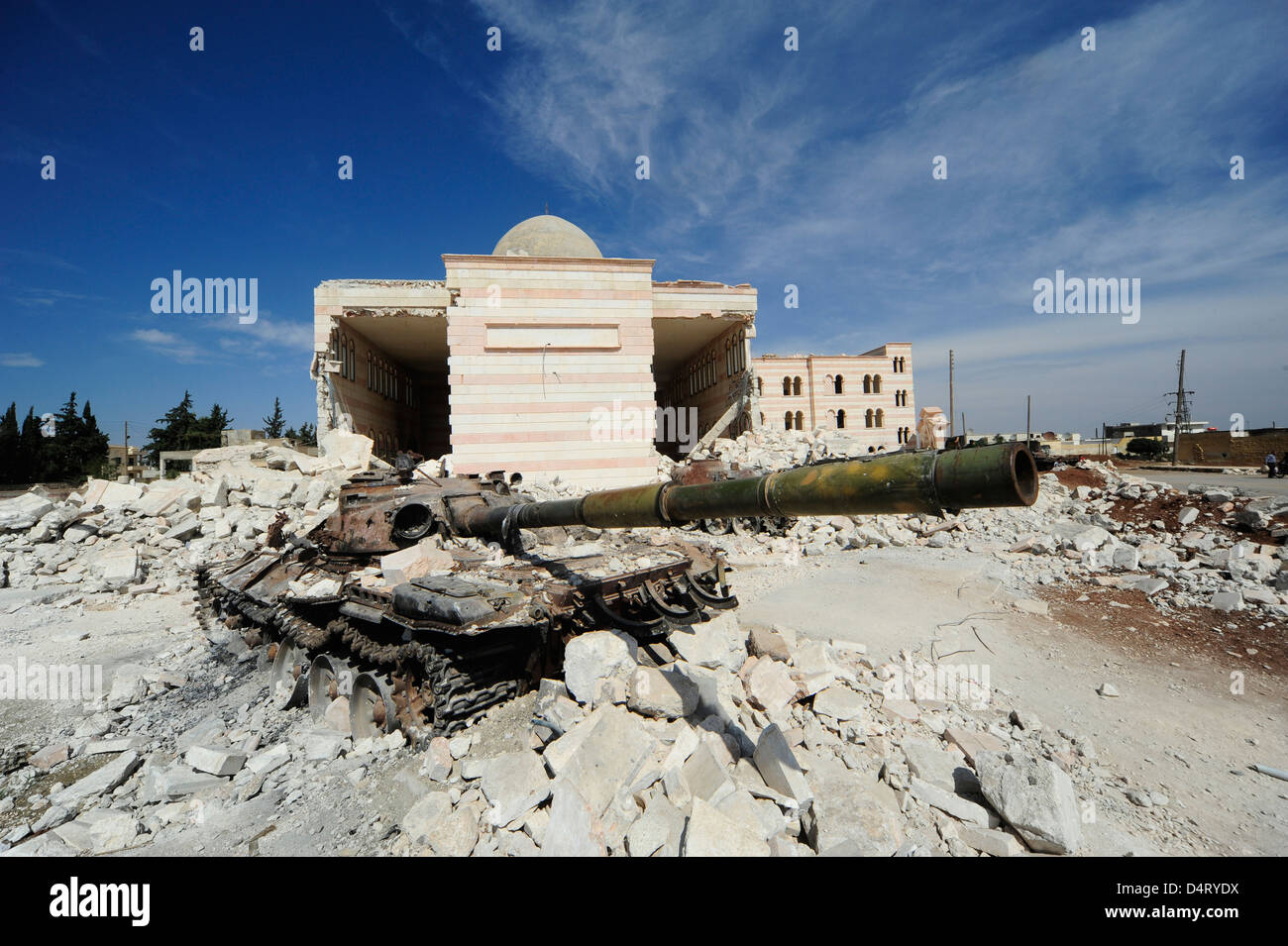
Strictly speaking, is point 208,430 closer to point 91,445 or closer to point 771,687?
point 91,445

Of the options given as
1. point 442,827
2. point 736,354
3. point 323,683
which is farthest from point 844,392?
point 442,827

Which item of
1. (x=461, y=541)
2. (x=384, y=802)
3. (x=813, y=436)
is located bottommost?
(x=384, y=802)

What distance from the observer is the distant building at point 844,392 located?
2980cm

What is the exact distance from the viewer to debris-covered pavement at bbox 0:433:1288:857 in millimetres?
2861

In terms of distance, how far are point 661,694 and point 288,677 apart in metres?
4.17

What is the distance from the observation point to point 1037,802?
2789mm

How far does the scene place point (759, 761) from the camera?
11.0 ft

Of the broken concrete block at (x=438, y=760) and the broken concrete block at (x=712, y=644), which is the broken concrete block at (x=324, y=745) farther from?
the broken concrete block at (x=712, y=644)

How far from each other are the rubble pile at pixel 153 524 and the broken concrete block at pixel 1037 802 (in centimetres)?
1061
